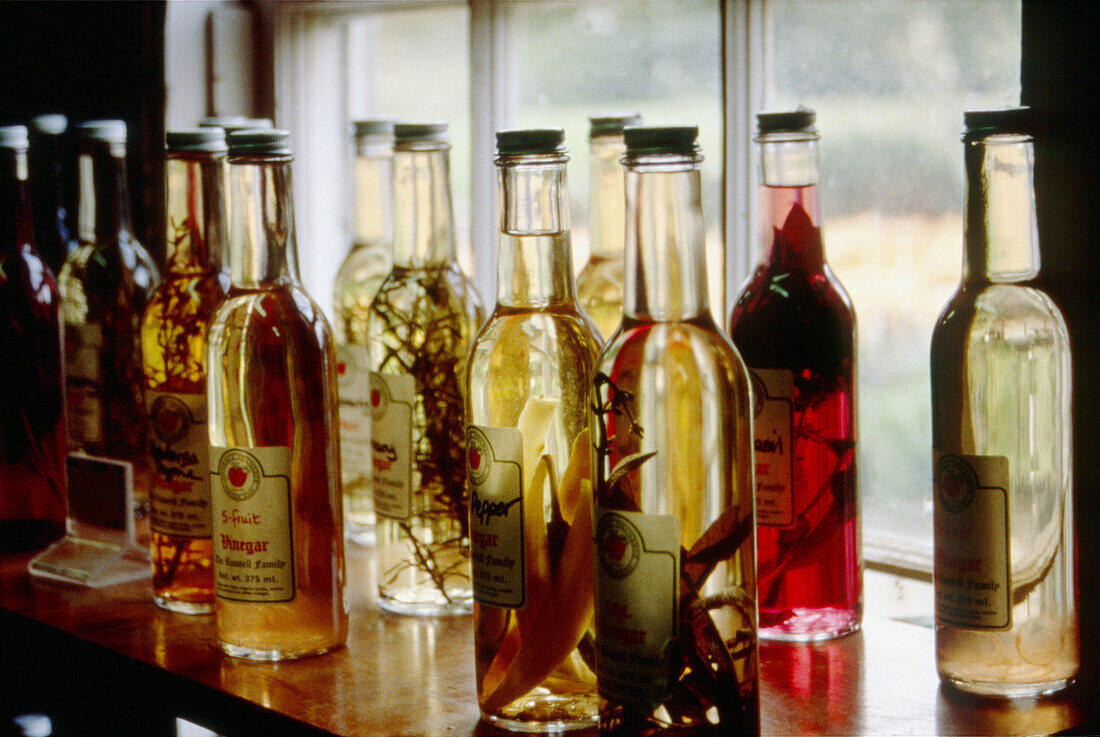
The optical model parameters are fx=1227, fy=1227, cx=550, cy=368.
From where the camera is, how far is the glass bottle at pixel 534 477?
664 mm

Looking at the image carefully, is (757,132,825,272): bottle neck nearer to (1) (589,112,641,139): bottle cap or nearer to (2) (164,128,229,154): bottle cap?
(1) (589,112,641,139): bottle cap

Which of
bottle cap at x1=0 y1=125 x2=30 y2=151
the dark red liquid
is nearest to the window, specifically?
the dark red liquid

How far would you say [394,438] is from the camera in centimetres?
89

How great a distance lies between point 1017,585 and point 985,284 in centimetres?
16

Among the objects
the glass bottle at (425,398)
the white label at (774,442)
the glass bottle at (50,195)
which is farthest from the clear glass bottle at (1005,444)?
the glass bottle at (50,195)

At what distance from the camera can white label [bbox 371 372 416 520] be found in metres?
0.89

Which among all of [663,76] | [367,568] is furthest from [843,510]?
[663,76]

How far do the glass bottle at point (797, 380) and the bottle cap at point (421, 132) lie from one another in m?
0.23

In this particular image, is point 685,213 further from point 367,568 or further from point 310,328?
point 367,568

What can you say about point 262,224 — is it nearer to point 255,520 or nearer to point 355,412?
point 255,520

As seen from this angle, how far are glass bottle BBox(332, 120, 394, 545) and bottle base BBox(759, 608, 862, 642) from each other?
1.44 ft

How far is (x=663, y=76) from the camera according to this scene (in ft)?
3.80

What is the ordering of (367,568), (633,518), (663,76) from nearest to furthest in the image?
(633,518)
(367,568)
(663,76)

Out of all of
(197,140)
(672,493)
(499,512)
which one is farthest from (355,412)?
(672,493)
